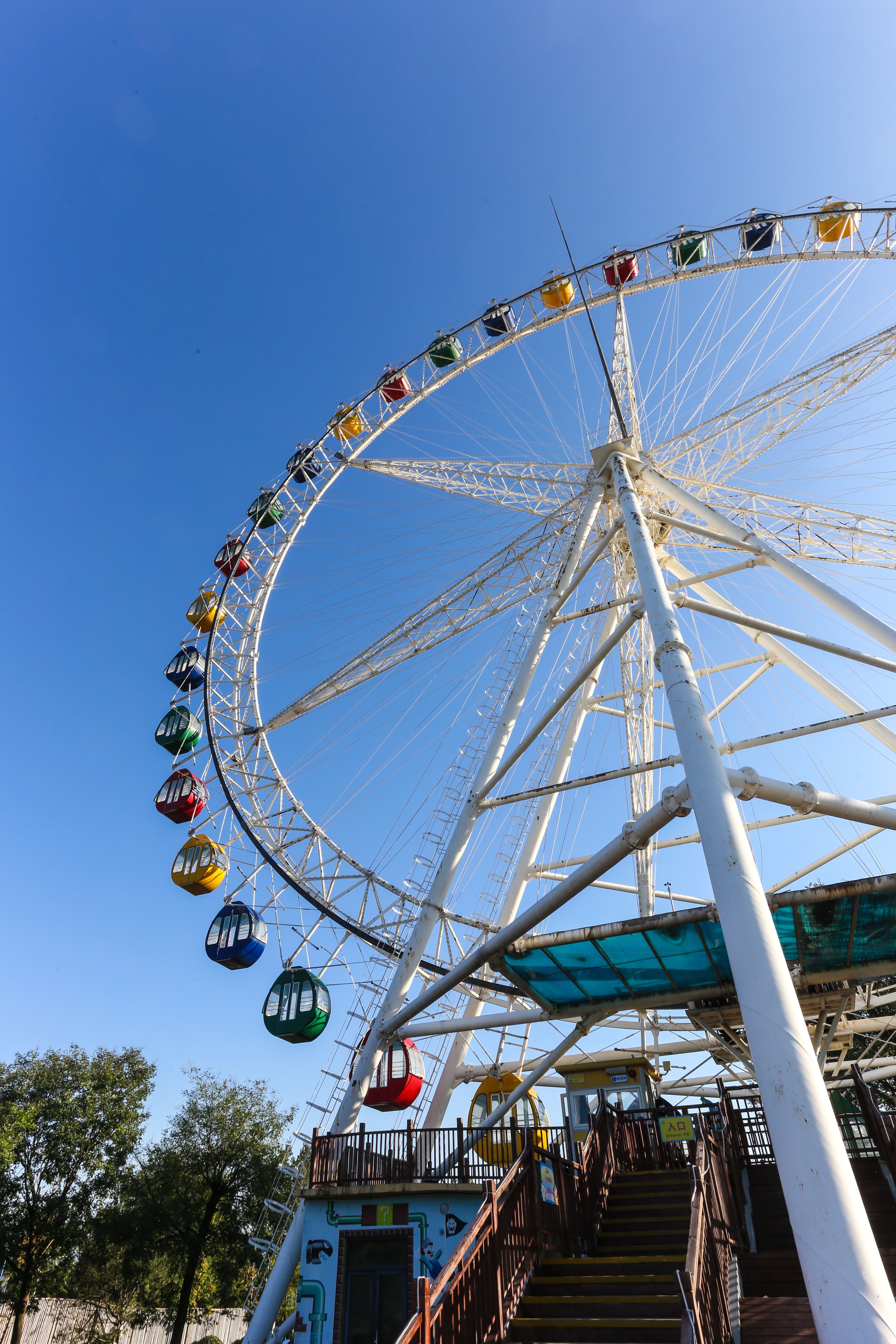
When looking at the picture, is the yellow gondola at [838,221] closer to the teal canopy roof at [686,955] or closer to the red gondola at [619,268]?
the red gondola at [619,268]

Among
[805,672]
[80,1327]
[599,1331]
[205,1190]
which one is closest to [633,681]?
[805,672]

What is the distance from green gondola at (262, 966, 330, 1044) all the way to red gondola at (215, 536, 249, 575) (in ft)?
40.1

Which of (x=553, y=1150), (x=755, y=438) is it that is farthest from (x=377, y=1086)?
(x=755, y=438)

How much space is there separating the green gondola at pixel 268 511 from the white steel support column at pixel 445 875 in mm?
11291

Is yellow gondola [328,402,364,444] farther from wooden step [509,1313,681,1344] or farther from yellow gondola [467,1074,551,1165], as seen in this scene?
wooden step [509,1313,681,1344]

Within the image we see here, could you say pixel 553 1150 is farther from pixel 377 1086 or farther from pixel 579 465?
pixel 579 465

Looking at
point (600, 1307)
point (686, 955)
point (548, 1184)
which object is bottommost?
point (600, 1307)

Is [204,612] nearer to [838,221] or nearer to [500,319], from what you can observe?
[500,319]

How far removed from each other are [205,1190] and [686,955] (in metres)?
30.2

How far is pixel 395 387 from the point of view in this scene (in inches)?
964

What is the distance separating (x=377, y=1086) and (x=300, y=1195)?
242 cm

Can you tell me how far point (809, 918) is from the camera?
37.7 ft

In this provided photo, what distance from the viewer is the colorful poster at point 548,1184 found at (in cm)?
1006

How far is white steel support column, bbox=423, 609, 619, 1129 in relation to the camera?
17.4 m
